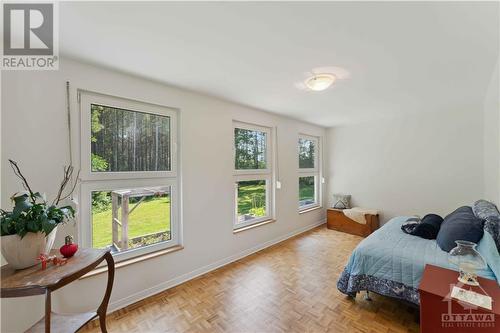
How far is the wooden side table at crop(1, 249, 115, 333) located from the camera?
41.5 inches

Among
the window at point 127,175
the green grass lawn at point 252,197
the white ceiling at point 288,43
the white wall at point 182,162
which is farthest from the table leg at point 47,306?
the green grass lawn at point 252,197

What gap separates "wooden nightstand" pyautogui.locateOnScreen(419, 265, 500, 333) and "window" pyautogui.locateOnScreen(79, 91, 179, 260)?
2.35 m

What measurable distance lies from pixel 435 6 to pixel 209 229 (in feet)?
9.38

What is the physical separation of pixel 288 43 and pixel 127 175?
1944 mm

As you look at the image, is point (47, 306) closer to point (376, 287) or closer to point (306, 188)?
point (376, 287)

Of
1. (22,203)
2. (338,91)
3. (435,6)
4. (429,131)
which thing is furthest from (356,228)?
(22,203)

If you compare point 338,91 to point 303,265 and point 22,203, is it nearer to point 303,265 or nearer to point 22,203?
point 303,265

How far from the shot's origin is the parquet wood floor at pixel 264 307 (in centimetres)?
180

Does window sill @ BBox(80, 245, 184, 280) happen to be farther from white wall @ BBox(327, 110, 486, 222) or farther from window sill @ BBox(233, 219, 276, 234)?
white wall @ BBox(327, 110, 486, 222)

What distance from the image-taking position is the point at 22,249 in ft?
3.87

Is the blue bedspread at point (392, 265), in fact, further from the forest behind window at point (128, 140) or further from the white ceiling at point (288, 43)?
the forest behind window at point (128, 140)

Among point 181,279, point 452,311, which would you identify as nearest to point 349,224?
point 452,311

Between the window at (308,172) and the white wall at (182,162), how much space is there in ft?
1.81
